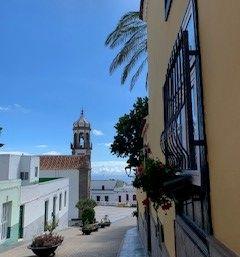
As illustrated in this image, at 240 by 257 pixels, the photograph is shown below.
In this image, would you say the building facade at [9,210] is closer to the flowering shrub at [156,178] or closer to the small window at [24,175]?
the small window at [24,175]

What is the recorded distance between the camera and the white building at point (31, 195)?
2482 centimetres

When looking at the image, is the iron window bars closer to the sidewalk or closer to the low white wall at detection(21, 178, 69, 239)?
the sidewalk

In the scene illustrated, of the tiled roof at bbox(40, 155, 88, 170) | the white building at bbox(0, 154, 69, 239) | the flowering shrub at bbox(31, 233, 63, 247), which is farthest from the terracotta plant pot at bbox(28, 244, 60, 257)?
the tiled roof at bbox(40, 155, 88, 170)

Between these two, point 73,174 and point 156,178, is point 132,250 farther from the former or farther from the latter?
point 73,174

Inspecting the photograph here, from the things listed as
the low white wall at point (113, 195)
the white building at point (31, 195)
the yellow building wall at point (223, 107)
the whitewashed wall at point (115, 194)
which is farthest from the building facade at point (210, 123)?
the whitewashed wall at point (115, 194)

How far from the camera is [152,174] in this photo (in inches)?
160

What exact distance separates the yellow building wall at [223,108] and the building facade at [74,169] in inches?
1921

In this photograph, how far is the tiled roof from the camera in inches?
2085

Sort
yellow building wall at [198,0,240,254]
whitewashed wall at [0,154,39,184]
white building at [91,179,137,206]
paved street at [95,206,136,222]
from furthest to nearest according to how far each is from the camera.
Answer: white building at [91,179,137,206] < paved street at [95,206,136,222] < whitewashed wall at [0,154,39,184] < yellow building wall at [198,0,240,254]

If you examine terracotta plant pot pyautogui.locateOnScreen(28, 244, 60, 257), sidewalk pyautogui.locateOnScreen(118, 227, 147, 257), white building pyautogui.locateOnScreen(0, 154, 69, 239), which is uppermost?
white building pyautogui.locateOnScreen(0, 154, 69, 239)

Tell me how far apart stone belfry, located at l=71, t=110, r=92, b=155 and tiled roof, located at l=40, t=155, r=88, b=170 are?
227cm

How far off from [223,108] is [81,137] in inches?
2159

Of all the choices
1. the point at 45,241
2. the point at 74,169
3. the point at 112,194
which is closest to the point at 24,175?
the point at 45,241

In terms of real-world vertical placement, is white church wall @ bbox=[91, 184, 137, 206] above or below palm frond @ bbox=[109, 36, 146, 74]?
below
